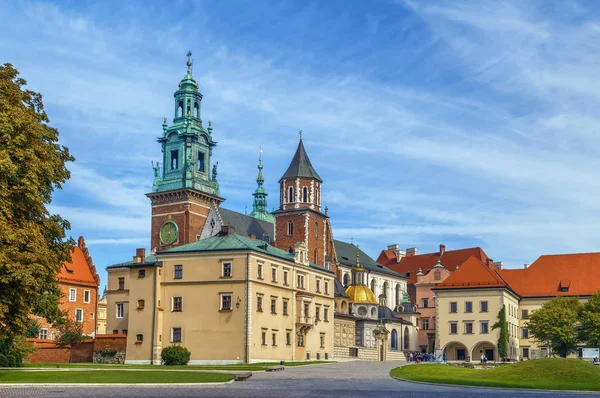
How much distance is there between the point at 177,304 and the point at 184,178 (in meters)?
41.9

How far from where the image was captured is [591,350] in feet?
245

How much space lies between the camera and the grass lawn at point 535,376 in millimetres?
40250

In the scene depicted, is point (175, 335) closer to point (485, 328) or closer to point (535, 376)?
point (535, 376)

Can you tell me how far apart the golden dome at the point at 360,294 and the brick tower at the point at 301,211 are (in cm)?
601

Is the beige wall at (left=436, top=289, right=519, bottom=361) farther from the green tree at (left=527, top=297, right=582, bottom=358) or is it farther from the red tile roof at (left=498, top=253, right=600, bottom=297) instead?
the red tile roof at (left=498, top=253, right=600, bottom=297)

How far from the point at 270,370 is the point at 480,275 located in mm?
47473

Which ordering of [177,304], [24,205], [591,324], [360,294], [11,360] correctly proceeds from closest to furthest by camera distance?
[24,205] < [11,360] < [177,304] < [591,324] < [360,294]

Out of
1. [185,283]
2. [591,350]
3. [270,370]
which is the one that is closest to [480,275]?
[591,350]

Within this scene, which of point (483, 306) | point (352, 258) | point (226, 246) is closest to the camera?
point (226, 246)

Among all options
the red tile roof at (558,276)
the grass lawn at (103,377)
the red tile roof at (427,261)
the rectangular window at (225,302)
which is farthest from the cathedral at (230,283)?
the grass lawn at (103,377)

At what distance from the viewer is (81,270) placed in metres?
93.8

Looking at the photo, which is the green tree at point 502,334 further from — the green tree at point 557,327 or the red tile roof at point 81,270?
the red tile roof at point 81,270

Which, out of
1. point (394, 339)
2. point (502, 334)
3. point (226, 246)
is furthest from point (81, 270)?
point (502, 334)

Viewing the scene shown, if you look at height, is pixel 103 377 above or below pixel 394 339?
below
